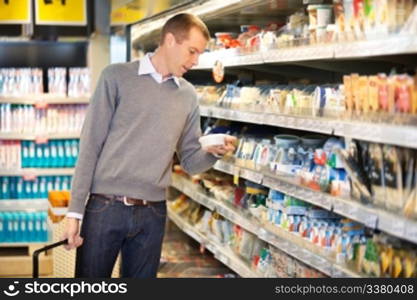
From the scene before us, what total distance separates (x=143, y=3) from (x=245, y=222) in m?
2.40

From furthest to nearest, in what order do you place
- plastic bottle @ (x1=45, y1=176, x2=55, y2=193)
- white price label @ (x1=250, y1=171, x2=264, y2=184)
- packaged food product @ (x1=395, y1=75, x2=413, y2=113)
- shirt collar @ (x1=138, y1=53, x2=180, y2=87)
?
plastic bottle @ (x1=45, y1=176, x2=55, y2=193)
white price label @ (x1=250, y1=171, x2=264, y2=184)
shirt collar @ (x1=138, y1=53, x2=180, y2=87)
packaged food product @ (x1=395, y1=75, x2=413, y2=113)

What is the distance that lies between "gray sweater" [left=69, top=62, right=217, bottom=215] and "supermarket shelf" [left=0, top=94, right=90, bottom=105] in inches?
156

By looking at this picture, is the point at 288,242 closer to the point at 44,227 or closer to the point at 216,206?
the point at 216,206

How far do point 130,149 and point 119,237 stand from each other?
41 centimetres

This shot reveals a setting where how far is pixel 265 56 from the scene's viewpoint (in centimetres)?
417

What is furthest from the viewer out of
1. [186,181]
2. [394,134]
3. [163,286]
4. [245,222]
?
[186,181]

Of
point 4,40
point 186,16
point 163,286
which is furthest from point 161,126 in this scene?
point 4,40

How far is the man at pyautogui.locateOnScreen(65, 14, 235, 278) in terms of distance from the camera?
3.76m

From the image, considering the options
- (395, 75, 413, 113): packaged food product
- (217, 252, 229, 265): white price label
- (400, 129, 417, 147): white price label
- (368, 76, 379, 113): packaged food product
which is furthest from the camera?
(217, 252, 229, 265): white price label

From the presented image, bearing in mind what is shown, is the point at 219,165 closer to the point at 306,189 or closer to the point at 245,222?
the point at 245,222

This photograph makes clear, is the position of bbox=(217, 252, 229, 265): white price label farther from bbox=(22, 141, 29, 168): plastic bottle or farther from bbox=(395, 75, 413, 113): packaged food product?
bbox=(22, 141, 29, 168): plastic bottle

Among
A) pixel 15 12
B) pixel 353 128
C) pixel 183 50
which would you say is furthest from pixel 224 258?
pixel 15 12

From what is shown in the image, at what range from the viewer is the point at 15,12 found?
7898mm

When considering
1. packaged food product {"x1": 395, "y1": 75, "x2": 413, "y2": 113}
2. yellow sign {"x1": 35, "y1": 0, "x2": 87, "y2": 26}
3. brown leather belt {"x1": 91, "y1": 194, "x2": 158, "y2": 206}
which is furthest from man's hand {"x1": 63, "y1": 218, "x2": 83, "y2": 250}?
Answer: yellow sign {"x1": 35, "y1": 0, "x2": 87, "y2": 26}
